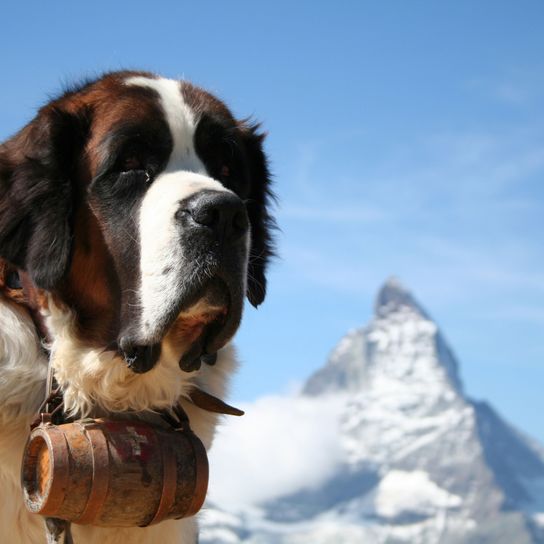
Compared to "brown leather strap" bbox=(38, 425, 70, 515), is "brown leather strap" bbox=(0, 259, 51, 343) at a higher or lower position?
higher

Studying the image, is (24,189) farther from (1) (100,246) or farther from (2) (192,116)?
(2) (192,116)

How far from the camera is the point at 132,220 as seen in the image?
3.91 m

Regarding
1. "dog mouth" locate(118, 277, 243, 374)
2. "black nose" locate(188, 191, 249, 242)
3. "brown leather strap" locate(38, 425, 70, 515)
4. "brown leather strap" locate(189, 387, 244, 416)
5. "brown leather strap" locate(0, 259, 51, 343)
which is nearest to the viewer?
"brown leather strap" locate(38, 425, 70, 515)

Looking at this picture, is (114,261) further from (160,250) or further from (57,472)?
(57,472)

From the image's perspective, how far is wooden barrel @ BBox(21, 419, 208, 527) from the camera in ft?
12.0

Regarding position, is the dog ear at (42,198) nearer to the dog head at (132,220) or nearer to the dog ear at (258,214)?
the dog head at (132,220)

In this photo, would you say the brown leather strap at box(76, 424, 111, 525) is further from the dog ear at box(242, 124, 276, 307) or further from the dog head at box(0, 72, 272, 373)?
the dog ear at box(242, 124, 276, 307)

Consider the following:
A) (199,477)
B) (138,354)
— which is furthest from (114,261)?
(199,477)

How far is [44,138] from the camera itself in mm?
4125

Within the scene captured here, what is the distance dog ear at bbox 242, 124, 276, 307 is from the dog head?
428 millimetres

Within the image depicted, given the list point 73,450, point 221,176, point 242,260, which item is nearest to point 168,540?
point 73,450

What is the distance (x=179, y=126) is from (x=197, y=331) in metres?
0.79

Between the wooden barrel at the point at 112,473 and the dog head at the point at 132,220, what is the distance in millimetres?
294

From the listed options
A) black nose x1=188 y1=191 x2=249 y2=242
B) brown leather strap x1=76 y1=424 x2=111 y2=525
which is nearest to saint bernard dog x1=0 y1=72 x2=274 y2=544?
black nose x1=188 y1=191 x2=249 y2=242
